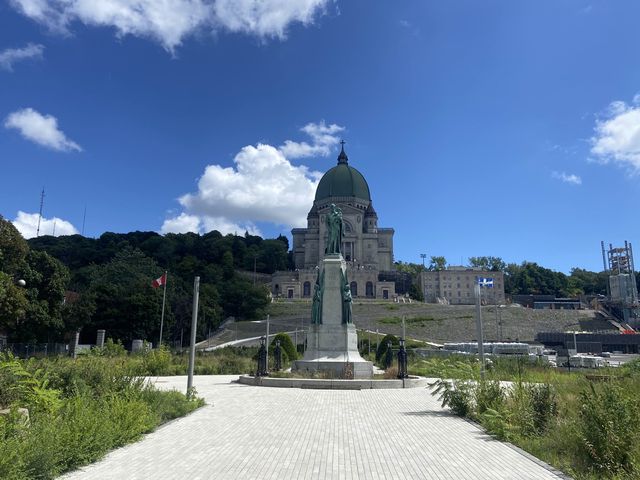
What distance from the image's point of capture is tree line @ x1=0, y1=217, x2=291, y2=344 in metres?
36.0

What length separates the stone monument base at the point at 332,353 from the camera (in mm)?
22781

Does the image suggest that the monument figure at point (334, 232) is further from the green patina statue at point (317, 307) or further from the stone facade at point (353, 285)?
the stone facade at point (353, 285)

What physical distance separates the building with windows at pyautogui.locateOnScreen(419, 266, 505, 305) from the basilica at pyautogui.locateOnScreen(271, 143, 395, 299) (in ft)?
39.5

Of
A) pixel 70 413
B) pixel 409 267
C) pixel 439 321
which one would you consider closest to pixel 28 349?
pixel 70 413

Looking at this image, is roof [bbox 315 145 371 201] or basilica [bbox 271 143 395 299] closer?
basilica [bbox 271 143 395 299]

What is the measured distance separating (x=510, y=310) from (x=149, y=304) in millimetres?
62759

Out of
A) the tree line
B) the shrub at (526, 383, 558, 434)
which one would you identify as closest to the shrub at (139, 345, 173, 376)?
the tree line

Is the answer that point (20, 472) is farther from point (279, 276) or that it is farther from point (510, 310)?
point (279, 276)

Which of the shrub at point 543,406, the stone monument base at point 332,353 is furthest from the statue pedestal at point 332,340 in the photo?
the shrub at point 543,406

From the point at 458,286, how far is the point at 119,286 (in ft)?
297

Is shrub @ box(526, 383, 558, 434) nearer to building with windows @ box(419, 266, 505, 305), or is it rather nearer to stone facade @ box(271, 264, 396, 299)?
stone facade @ box(271, 264, 396, 299)

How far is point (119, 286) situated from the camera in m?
57.5

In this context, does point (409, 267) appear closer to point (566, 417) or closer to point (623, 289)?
point (623, 289)

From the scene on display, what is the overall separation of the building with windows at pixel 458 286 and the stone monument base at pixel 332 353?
102 metres
